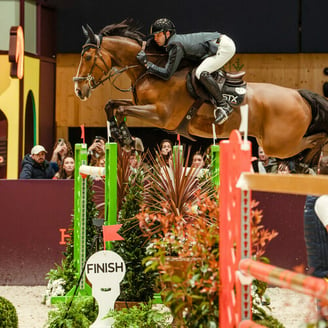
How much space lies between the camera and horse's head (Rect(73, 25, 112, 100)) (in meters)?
5.98

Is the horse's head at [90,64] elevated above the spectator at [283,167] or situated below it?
above

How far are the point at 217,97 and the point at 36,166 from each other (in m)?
2.69

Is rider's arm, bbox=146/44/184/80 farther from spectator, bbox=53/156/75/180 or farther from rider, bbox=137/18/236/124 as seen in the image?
spectator, bbox=53/156/75/180

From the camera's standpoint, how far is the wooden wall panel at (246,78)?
36.3ft

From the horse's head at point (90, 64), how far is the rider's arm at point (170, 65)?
0.38 m

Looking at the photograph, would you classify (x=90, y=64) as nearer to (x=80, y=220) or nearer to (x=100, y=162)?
(x=100, y=162)

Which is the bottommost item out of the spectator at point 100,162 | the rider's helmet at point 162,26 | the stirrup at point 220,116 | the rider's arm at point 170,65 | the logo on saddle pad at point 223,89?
the spectator at point 100,162

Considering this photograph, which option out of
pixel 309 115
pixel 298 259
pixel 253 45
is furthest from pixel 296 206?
pixel 253 45

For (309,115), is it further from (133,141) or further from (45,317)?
(45,317)

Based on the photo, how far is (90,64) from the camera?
601cm

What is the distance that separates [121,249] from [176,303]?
165cm

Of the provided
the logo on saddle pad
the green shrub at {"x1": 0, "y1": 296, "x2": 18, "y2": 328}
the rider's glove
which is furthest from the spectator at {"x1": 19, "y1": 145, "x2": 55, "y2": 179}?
the green shrub at {"x1": 0, "y1": 296, "x2": 18, "y2": 328}

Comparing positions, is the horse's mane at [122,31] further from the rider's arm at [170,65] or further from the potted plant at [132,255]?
the potted plant at [132,255]

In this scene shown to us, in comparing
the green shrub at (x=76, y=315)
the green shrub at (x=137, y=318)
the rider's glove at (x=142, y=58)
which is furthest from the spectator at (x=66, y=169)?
the green shrub at (x=137, y=318)
